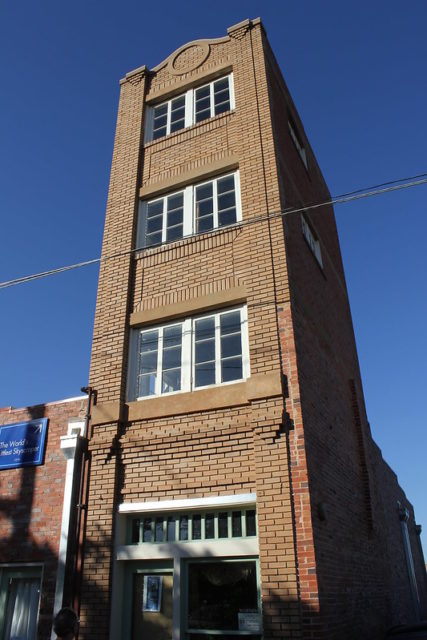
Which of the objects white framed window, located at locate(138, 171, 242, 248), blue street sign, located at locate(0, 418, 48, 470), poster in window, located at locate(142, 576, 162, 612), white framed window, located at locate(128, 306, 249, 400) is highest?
white framed window, located at locate(138, 171, 242, 248)

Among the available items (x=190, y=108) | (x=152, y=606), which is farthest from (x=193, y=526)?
(x=190, y=108)

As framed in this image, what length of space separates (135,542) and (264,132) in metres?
7.78

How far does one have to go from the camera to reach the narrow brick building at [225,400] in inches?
271

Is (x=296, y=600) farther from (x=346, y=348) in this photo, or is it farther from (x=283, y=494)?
(x=346, y=348)

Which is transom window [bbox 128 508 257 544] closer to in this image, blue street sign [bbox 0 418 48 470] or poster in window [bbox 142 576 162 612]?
poster in window [bbox 142 576 162 612]

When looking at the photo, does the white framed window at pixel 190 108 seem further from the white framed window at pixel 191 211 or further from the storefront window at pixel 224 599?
the storefront window at pixel 224 599

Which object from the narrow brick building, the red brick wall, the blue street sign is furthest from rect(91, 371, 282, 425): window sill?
the blue street sign

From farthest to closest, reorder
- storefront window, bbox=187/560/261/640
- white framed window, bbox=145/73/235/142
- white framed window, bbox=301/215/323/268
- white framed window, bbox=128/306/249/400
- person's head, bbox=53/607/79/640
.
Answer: white framed window, bbox=145/73/235/142 → white framed window, bbox=301/215/323/268 → white framed window, bbox=128/306/249/400 → storefront window, bbox=187/560/261/640 → person's head, bbox=53/607/79/640

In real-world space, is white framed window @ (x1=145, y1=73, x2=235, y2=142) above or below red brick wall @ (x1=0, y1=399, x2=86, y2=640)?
above

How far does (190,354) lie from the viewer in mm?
8625

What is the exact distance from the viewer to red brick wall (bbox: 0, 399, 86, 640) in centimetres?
818

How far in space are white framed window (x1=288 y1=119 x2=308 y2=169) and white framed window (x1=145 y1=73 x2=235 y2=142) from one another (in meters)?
1.90

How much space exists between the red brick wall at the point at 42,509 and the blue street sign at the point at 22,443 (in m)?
0.11

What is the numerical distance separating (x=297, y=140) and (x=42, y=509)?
10.6 metres
